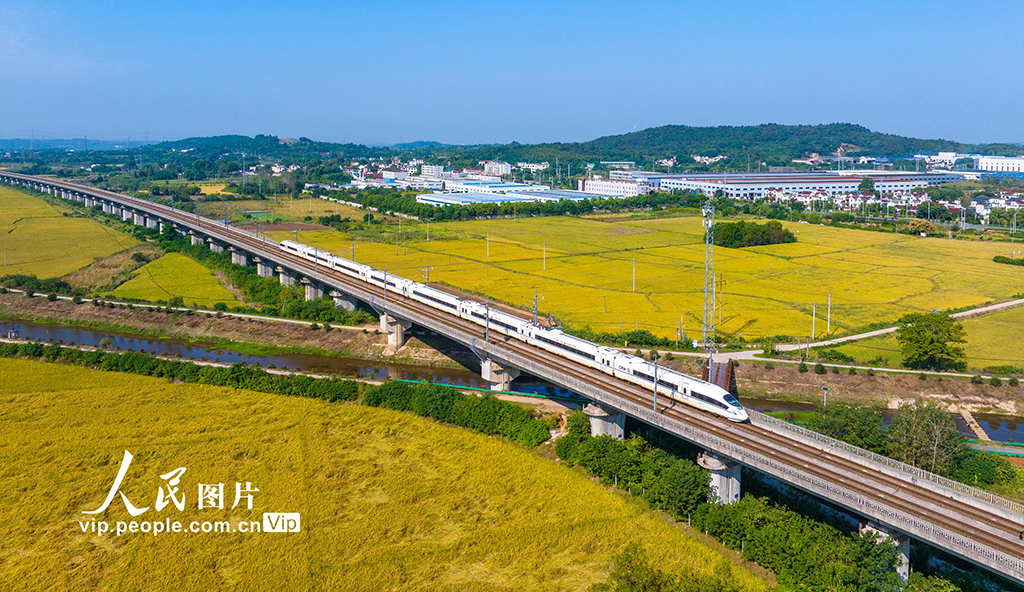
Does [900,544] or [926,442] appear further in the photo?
[926,442]

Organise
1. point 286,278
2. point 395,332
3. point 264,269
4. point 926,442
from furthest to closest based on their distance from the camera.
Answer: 1. point 264,269
2. point 286,278
3. point 395,332
4. point 926,442

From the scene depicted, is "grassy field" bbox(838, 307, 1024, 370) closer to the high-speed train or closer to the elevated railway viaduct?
the high-speed train

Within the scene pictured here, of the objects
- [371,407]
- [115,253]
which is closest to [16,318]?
[115,253]

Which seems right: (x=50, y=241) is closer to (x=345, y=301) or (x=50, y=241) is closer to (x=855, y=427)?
(x=345, y=301)

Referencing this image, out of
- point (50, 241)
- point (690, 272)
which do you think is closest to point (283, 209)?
point (50, 241)

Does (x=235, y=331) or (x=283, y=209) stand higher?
(x=283, y=209)

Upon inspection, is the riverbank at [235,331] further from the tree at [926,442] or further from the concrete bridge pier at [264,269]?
the tree at [926,442]
